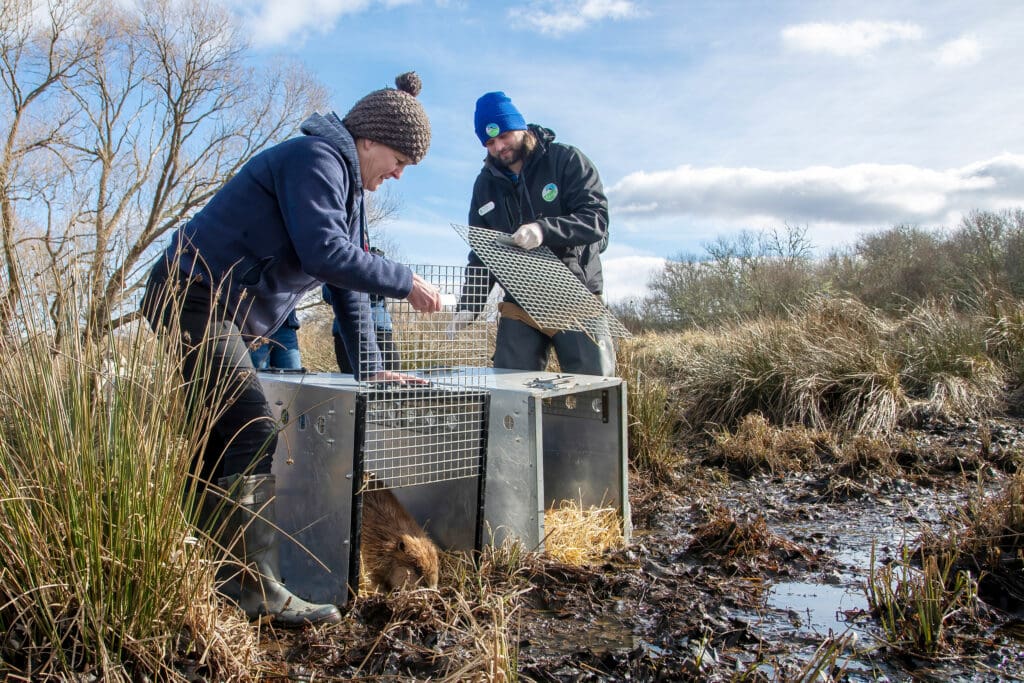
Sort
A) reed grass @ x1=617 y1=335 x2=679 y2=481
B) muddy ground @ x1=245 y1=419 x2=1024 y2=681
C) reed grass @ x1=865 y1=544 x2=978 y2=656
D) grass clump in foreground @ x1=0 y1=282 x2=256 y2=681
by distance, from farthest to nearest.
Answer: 1. reed grass @ x1=617 y1=335 x2=679 y2=481
2. reed grass @ x1=865 y1=544 x2=978 y2=656
3. muddy ground @ x1=245 y1=419 x2=1024 y2=681
4. grass clump in foreground @ x1=0 y1=282 x2=256 y2=681

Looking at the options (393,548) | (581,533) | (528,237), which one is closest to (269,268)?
(393,548)

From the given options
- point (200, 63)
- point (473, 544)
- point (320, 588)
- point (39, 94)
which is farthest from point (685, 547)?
point (200, 63)

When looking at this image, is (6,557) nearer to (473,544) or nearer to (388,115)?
(473,544)

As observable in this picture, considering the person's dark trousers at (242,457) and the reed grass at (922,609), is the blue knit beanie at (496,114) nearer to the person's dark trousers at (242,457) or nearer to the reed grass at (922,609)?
the person's dark trousers at (242,457)

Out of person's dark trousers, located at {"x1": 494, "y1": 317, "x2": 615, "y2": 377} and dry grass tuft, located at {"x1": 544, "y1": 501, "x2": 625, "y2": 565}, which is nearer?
dry grass tuft, located at {"x1": 544, "y1": 501, "x2": 625, "y2": 565}

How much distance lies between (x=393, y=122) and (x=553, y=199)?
62.0 inches

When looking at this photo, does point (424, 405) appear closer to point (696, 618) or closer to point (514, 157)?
point (696, 618)

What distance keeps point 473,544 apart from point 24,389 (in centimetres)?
164

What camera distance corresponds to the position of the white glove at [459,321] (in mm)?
2885

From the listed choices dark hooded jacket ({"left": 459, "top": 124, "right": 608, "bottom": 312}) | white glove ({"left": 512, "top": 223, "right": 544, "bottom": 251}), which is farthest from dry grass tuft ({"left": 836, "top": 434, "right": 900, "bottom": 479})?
white glove ({"left": 512, "top": 223, "right": 544, "bottom": 251})

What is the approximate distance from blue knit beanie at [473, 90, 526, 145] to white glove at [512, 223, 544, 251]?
818 millimetres

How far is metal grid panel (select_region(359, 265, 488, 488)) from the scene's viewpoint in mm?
2717

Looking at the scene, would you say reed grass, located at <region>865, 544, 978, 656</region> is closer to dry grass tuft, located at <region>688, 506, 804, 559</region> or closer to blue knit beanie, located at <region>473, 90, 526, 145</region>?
dry grass tuft, located at <region>688, 506, 804, 559</region>

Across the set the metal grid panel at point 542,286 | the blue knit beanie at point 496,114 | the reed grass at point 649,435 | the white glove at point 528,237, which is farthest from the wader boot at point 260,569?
the reed grass at point 649,435
